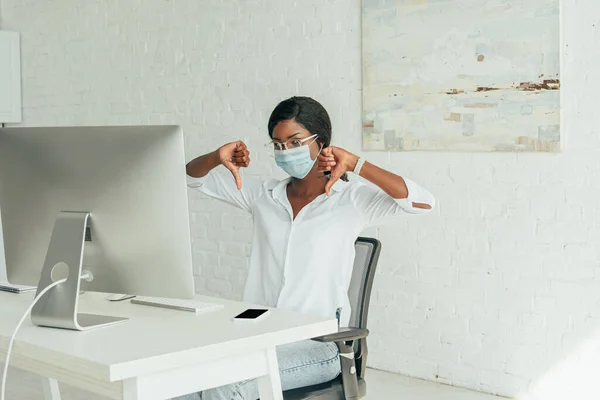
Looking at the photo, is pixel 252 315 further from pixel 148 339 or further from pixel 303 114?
pixel 303 114

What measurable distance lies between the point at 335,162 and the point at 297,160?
0.16 metres

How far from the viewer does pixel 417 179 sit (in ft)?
13.5

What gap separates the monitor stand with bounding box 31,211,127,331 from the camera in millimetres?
2061

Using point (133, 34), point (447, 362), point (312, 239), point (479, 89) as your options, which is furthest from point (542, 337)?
point (133, 34)

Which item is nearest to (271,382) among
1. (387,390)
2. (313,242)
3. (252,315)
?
(252,315)

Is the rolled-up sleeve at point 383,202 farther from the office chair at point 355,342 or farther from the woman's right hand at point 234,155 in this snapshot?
the woman's right hand at point 234,155

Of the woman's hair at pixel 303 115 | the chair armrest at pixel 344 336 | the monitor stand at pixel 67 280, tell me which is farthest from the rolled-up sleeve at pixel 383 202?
the monitor stand at pixel 67 280

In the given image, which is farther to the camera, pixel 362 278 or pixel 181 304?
pixel 362 278

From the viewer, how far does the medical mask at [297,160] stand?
9.52ft

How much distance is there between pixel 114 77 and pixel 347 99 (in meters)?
1.92

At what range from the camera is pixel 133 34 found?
5500 millimetres

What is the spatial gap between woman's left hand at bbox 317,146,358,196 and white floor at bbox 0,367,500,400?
147cm

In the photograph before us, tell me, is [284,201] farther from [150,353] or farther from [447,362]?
[447,362]

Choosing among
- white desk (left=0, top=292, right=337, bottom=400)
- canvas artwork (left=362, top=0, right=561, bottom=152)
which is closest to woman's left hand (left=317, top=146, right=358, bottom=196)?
white desk (left=0, top=292, right=337, bottom=400)
